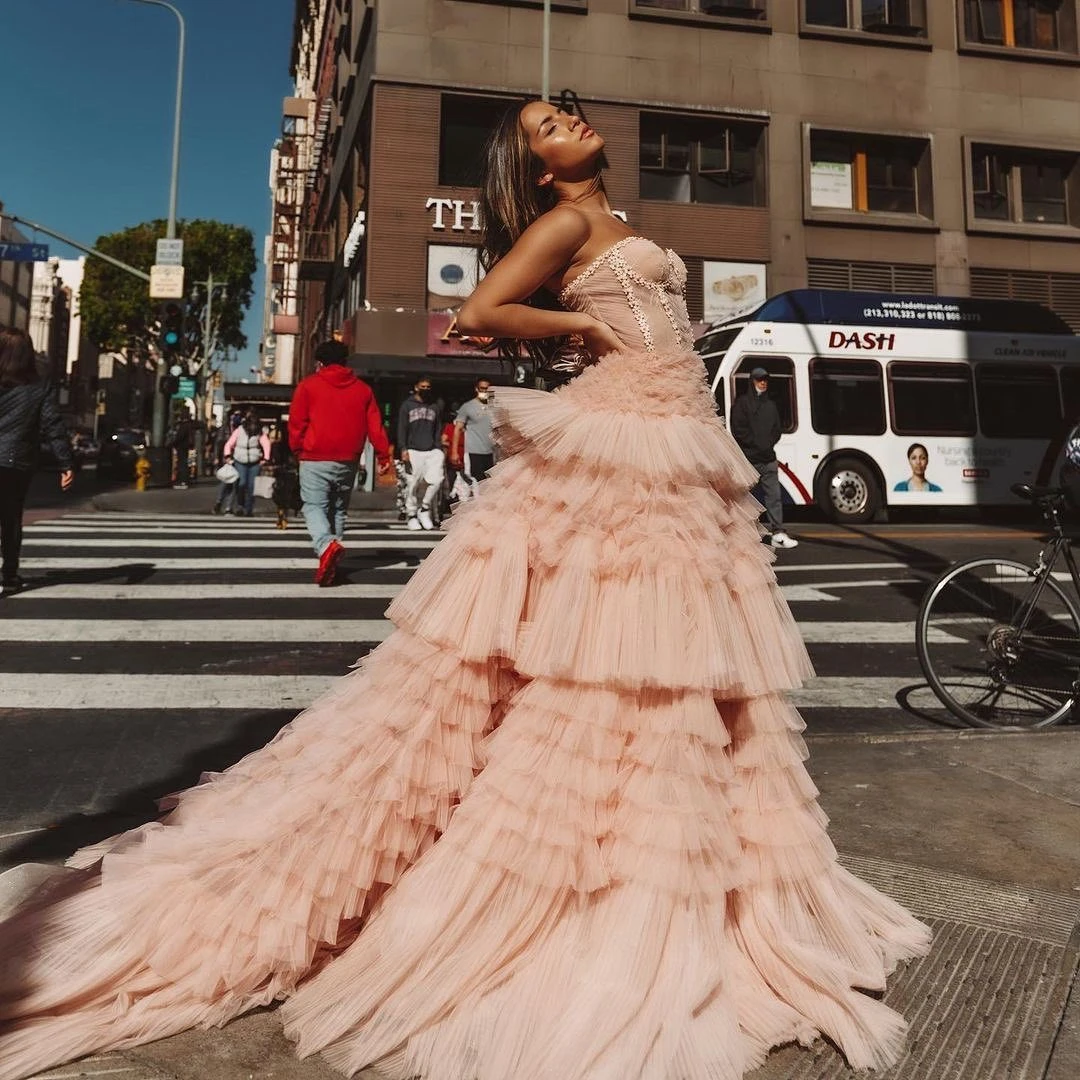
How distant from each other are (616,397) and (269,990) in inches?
57.8

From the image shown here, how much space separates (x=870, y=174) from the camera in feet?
85.3

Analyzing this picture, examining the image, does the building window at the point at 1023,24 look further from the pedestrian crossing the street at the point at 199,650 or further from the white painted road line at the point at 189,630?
the white painted road line at the point at 189,630

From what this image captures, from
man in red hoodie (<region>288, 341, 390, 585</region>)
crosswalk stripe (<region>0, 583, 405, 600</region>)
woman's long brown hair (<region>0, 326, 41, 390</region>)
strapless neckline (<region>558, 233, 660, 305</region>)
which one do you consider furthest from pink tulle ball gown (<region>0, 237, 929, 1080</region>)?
woman's long brown hair (<region>0, 326, 41, 390</region>)

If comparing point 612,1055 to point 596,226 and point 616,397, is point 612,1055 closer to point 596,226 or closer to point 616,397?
point 616,397

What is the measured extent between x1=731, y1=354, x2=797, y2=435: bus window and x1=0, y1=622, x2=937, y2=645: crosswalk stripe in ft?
33.1

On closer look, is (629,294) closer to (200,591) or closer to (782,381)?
(200,591)

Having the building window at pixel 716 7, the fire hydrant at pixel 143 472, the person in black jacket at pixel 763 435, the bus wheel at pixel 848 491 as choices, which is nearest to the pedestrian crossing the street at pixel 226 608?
the person in black jacket at pixel 763 435

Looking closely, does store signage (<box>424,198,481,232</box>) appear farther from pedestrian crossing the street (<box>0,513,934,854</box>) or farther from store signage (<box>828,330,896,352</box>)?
pedestrian crossing the street (<box>0,513,934,854</box>)

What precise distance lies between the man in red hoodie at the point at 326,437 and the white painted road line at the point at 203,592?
273 mm

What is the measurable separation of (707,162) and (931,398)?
35.5 feet

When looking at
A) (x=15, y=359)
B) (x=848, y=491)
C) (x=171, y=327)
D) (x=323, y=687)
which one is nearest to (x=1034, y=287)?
(x=848, y=491)

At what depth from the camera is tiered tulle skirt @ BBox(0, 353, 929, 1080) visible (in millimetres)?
1898

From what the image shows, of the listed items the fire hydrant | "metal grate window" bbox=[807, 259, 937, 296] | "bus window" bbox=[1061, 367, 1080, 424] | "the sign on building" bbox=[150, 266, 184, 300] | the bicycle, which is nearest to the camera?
the bicycle

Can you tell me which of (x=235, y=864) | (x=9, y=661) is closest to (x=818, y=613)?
(x=9, y=661)
